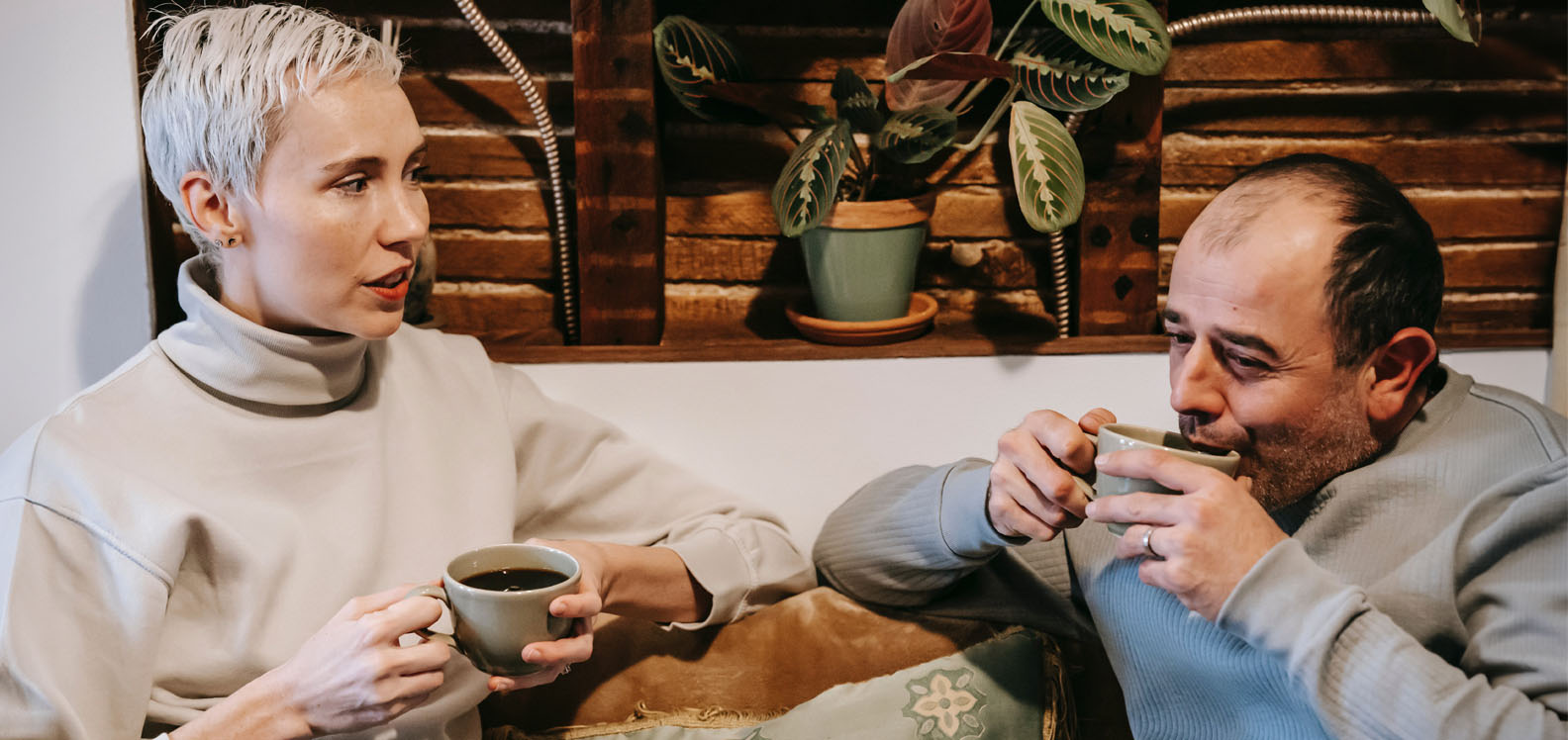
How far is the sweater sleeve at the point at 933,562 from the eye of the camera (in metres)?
1.75

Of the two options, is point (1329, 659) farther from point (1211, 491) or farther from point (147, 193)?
point (147, 193)

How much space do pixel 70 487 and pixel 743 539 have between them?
93cm

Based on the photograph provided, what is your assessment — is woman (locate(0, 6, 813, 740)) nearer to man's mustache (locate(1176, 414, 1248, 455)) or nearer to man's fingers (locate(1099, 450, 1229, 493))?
man's fingers (locate(1099, 450, 1229, 493))

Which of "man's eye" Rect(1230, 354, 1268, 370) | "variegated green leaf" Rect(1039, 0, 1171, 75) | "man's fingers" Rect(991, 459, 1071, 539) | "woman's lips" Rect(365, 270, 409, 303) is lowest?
"man's fingers" Rect(991, 459, 1071, 539)

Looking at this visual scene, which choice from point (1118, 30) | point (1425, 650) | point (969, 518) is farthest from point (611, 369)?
point (1425, 650)

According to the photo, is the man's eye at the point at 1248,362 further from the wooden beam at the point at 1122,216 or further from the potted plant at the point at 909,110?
the wooden beam at the point at 1122,216

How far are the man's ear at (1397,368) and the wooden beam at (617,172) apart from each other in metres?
1.18

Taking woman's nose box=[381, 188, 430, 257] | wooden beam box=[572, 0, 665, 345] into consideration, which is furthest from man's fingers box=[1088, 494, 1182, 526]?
wooden beam box=[572, 0, 665, 345]

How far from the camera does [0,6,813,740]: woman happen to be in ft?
4.42

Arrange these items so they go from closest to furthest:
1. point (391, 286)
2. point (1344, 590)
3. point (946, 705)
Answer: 1. point (1344, 590)
2. point (391, 286)
3. point (946, 705)

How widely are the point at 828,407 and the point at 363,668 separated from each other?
1036 mm

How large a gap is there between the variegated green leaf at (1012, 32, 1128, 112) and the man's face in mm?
489

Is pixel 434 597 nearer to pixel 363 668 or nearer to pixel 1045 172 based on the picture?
pixel 363 668

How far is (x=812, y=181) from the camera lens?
1.94 metres
